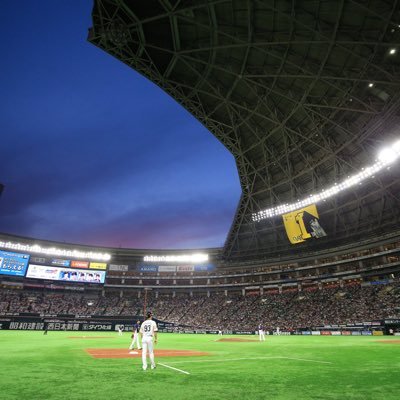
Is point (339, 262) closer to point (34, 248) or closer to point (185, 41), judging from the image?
point (185, 41)

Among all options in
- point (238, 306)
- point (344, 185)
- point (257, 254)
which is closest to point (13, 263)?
point (238, 306)

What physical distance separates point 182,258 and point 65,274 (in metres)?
31.6

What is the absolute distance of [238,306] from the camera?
214 ft

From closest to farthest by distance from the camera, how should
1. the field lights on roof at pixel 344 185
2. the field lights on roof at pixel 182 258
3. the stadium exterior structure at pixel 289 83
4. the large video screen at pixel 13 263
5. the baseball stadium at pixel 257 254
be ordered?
1. the baseball stadium at pixel 257 254
2. the stadium exterior structure at pixel 289 83
3. the field lights on roof at pixel 344 185
4. the large video screen at pixel 13 263
5. the field lights on roof at pixel 182 258

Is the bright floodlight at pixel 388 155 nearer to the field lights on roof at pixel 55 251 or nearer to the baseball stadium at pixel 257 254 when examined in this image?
the baseball stadium at pixel 257 254

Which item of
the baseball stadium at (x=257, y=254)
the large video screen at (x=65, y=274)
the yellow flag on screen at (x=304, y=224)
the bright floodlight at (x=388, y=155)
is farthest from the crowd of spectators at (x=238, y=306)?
the bright floodlight at (x=388, y=155)

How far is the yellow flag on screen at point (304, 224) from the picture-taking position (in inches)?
1927

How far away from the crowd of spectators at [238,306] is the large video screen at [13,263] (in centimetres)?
513

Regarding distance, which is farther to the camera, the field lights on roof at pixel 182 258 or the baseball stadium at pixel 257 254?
the field lights on roof at pixel 182 258

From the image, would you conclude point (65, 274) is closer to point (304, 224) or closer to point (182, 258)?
Result: point (182, 258)

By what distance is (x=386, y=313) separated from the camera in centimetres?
4094

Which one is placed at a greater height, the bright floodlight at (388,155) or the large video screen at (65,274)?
the bright floodlight at (388,155)

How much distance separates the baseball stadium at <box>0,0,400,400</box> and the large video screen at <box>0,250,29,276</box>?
1.10 feet

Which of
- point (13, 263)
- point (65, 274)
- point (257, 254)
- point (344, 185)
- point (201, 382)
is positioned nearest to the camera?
point (201, 382)
